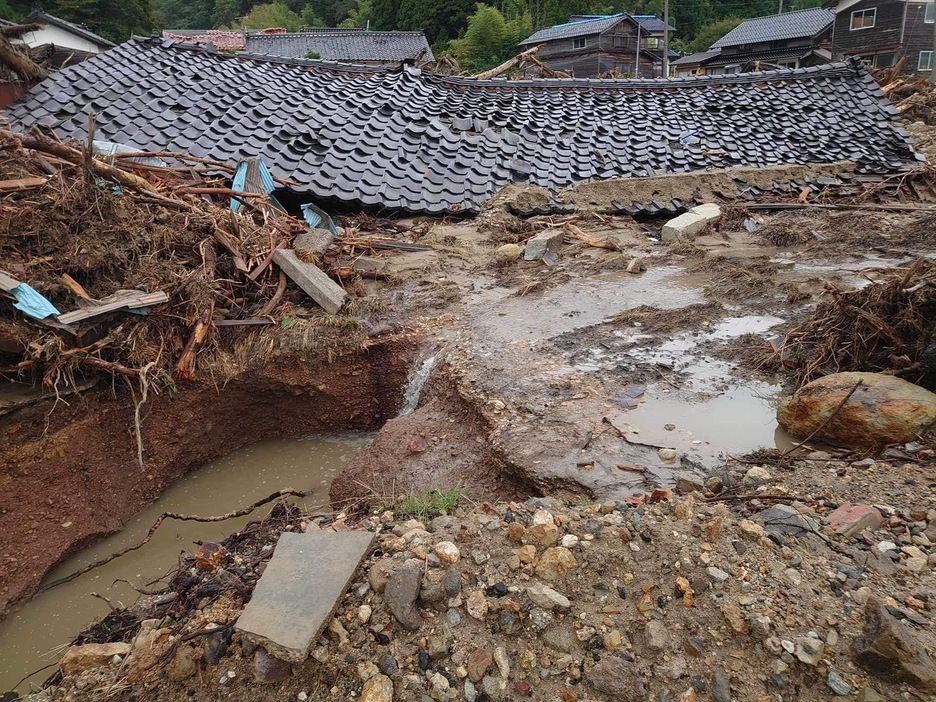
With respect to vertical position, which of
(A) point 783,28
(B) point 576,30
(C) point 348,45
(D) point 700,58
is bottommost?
(D) point 700,58

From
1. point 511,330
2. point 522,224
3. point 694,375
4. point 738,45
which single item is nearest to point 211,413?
point 511,330

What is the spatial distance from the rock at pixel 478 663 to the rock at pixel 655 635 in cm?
64

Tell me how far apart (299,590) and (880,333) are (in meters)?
4.30

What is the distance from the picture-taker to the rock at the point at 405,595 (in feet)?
8.31

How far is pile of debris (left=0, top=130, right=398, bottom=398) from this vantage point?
479 cm

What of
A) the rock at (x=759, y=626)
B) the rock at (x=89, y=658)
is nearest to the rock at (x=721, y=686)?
the rock at (x=759, y=626)

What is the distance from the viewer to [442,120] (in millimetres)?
10555

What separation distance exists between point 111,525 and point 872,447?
5.70 meters

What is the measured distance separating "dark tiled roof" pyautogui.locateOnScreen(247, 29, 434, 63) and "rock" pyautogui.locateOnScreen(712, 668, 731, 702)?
34623mm

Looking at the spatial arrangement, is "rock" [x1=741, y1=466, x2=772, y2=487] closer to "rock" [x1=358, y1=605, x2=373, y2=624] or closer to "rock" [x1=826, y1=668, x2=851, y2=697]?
"rock" [x1=826, y1=668, x2=851, y2=697]

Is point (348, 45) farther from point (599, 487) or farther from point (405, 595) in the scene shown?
point (405, 595)

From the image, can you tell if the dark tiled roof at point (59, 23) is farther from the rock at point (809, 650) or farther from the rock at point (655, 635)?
the rock at point (809, 650)

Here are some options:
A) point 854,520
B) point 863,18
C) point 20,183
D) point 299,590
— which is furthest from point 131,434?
point 863,18

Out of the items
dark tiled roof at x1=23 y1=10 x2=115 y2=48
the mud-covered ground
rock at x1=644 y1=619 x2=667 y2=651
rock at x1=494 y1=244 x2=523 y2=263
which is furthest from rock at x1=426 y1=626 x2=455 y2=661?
dark tiled roof at x1=23 y1=10 x2=115 y2=48
